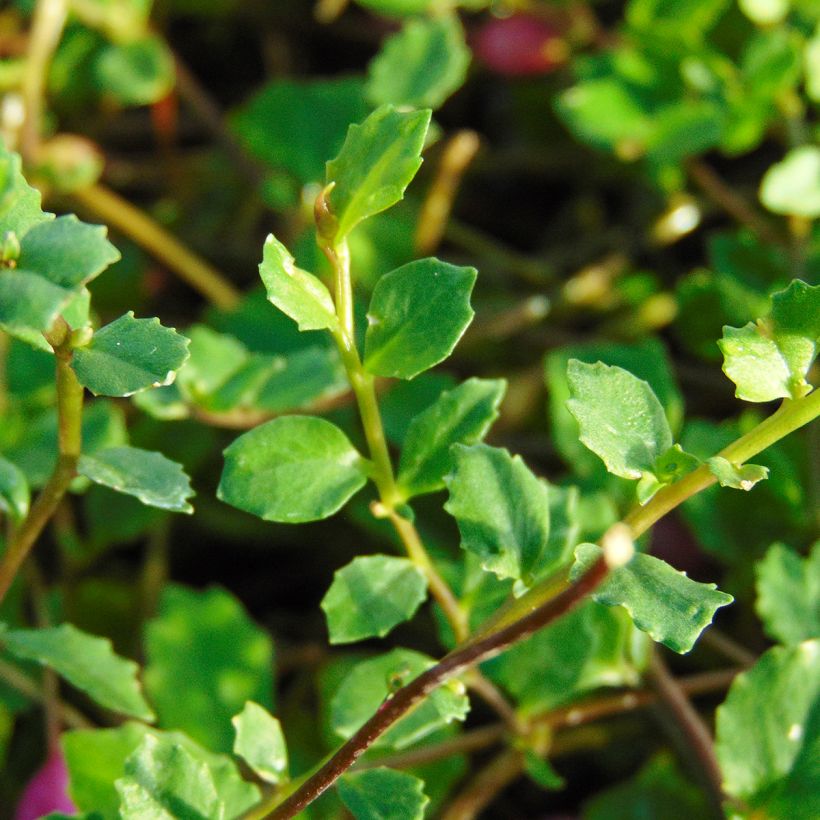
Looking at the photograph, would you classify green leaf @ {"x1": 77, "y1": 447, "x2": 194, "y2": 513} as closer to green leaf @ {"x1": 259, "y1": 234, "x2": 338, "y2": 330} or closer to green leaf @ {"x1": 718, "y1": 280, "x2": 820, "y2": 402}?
green leaf @ {"x1": 259, "y1": 234, "x2": 338, "y2": 330}

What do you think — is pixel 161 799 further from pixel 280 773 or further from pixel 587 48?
pixel 587 48

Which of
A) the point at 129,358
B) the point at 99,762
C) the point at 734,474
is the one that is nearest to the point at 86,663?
the point at 99,762

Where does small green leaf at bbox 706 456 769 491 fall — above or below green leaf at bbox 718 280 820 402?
below

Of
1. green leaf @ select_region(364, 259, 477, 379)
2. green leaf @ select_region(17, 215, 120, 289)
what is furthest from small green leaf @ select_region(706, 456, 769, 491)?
green leaf @ select_region(17, 215, 120, 289)

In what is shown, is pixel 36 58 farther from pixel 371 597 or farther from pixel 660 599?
pixel 660 599

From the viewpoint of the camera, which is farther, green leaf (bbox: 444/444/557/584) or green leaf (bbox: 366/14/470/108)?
green leaf (bbox: 366/14/470/108)

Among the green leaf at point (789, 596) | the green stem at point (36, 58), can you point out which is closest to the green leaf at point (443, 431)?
the green leaf at point (789, 596)
